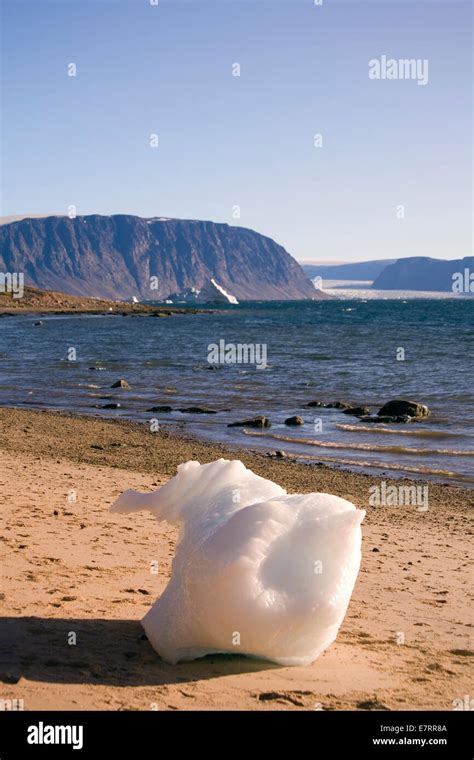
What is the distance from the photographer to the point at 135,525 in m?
11.0

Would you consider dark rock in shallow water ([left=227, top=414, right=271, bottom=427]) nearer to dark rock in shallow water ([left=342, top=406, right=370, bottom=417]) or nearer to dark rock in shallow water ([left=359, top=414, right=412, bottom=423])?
dark rock in shallow water ([left=359, top=414, right=412, bottom=423])

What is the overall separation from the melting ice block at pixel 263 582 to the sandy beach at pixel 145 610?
0.17 metres

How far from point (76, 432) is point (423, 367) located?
2491cm

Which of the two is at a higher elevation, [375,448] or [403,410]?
[403,410]

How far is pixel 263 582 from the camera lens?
626cm

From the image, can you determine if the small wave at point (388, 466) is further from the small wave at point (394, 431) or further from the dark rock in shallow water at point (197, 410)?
the dark rock in shallow water at point (197, 410)

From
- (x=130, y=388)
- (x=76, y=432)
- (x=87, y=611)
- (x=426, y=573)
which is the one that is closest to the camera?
(x=87, y=611)

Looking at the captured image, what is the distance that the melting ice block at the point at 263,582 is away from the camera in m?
6.25

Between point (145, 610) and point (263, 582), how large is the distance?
1.86 metres
